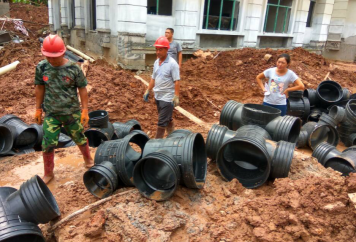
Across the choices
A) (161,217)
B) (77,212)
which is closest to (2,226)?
(77,212)

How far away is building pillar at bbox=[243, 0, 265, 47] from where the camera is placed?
41.8 feet

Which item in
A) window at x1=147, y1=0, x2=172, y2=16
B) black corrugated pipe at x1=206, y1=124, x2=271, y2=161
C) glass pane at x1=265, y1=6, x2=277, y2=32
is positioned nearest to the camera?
black corrugated pipe at x1=206, y1=124, x2=271, y2=161

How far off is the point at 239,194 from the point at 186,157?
→ 92 centimetres

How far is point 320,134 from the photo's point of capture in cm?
591

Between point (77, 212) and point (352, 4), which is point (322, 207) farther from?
point (352, 4)

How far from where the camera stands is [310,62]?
12.9 meters

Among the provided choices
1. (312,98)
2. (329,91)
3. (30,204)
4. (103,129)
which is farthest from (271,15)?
(30,204)

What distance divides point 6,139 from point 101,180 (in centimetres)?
229

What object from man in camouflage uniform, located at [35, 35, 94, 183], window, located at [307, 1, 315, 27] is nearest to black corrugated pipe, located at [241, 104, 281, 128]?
man in camouflage uniform, located at [35, 35, 94, 183]

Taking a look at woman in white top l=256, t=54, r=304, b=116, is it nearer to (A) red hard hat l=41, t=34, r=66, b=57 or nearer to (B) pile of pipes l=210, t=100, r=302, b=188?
(B) pile of pipes l=210, t=100, r=302, b=188

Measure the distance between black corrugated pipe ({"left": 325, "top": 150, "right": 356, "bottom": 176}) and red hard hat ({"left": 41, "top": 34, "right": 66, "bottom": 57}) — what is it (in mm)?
4160

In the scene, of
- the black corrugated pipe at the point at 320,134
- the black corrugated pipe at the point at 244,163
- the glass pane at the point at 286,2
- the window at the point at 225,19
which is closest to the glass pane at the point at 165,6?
the window at the point at 225,19

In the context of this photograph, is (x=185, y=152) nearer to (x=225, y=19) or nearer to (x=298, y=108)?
(x=298, y=108)

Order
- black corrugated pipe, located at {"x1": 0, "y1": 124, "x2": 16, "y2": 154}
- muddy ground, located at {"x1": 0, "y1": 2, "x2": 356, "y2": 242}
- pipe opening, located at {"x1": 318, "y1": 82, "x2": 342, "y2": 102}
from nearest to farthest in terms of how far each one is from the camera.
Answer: muddy ground, located at {"x1": 0, "y1": 2, "x2": 356, "y2": 242}
black corrugated pipe, located at {"x1": 0, "y1": 124, "x2": 16, "y2": 154}
pipe opening, located at {"x1": 318, "y1": 82, "x2": 342, "y2": 102}
